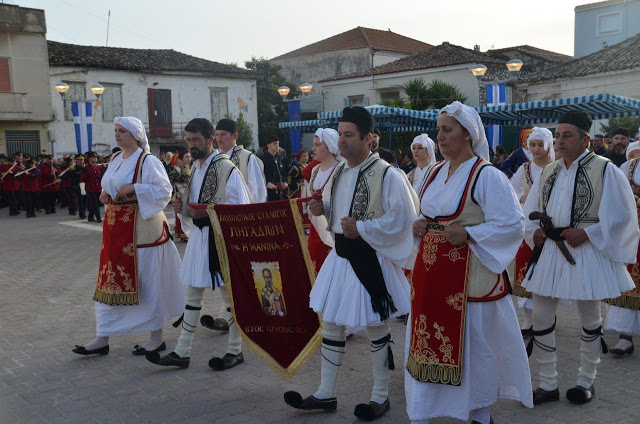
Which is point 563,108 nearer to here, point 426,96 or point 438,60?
point 426,96

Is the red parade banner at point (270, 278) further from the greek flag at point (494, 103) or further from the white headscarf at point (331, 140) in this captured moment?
the greek flag at point (494, 103)

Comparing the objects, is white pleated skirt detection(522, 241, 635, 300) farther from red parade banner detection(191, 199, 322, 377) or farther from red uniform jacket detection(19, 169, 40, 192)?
red uniform jacket detection(19, 169, 40, 192)

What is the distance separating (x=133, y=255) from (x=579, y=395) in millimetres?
3771

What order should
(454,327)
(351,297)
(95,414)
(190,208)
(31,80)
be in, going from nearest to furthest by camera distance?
(454,327) → (351,297) → (95,414) → (190,208) → (31,80)

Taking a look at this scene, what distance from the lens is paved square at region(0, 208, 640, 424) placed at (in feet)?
14.6

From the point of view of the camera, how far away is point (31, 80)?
33844mm

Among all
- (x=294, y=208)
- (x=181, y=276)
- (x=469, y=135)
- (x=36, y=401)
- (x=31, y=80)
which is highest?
(x=31, y=80)

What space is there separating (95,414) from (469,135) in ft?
10.3

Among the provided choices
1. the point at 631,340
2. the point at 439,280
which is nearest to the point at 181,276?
the point at 439,280

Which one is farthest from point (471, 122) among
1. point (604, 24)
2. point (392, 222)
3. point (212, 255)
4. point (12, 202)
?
point (604, 24)

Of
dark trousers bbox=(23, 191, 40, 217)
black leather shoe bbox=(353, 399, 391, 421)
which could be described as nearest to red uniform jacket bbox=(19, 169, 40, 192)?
dark trousers bbox=(23, 191, 40, 217)

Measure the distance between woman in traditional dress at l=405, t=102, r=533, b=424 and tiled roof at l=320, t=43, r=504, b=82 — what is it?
32.1 meters

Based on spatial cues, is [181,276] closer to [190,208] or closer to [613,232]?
[190,208]

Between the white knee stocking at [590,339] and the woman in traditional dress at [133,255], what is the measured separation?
3.48 m
